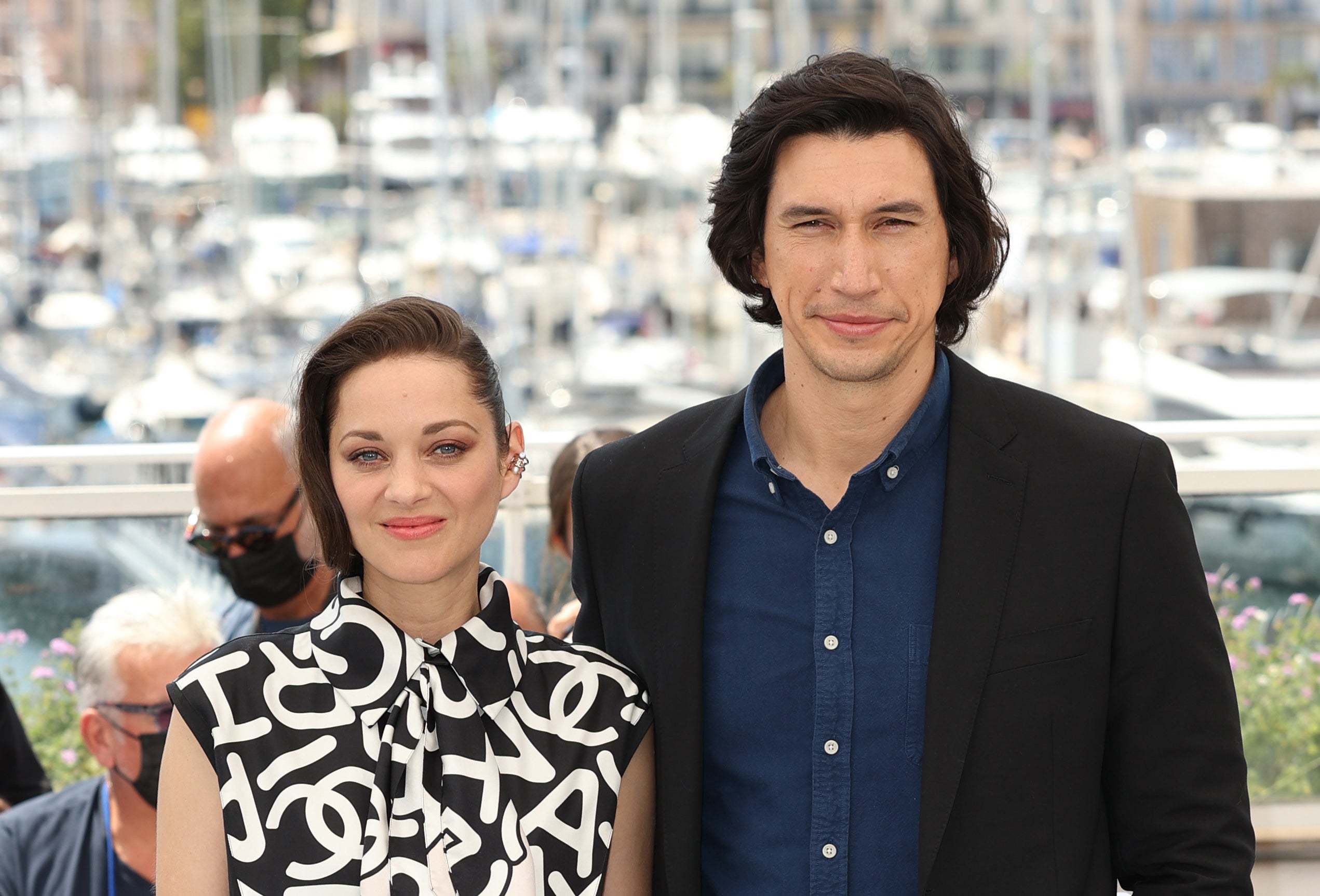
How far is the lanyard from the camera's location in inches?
109

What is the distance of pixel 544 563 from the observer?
3.48 m

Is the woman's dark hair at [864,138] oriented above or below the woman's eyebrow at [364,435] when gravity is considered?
above

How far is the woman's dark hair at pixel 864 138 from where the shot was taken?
1896mm

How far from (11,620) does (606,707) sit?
2318mm

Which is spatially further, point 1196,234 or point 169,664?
point 1196,234

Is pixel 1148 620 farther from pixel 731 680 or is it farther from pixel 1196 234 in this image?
pixel 1196 234

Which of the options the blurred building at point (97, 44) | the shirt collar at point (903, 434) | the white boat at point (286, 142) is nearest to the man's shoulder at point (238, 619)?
the shirt collar at point (903, 434)

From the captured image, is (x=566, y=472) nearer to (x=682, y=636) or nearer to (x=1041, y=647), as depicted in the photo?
(x=682, y=636)

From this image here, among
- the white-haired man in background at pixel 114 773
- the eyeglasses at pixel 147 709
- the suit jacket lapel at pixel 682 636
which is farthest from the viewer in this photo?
the eyeglasses at pixel 147 709

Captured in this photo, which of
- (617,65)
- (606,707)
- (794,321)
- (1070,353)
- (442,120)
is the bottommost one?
(1070,353)

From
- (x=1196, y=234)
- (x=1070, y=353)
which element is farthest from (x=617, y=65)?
(x=1070, y=353)

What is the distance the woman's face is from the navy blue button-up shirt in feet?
1.08

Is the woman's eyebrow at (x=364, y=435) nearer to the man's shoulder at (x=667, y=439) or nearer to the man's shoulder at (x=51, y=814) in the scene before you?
the man's shoulder at (x=667, y=439)

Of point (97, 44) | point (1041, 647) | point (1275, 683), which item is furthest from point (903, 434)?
point (97, 44)
